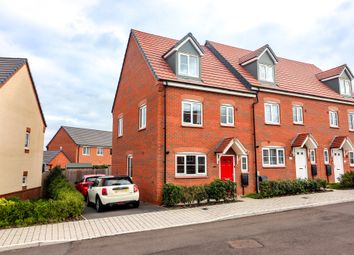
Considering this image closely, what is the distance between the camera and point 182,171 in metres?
14.7

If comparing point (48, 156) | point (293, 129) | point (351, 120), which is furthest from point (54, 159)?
point (351, 120)

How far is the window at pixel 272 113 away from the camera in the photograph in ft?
59.9

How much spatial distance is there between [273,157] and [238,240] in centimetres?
1174

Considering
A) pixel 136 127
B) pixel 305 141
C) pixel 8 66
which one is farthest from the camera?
pixel 305 141

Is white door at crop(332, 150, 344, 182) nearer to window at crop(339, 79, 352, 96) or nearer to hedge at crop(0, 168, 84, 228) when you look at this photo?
window at crop(339, 79, 352, 96)

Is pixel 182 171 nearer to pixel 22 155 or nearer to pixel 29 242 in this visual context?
pixel 29 242

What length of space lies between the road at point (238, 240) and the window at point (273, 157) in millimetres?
7960

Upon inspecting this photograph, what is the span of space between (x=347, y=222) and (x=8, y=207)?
1134 centimetres

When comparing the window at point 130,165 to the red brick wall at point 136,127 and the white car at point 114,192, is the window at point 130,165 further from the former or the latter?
the white car at point 114,192

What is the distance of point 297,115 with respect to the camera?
19.6 meters

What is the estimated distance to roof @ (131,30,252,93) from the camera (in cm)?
1561

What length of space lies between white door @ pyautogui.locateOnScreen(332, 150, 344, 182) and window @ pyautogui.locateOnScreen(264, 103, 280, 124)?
19.4ft

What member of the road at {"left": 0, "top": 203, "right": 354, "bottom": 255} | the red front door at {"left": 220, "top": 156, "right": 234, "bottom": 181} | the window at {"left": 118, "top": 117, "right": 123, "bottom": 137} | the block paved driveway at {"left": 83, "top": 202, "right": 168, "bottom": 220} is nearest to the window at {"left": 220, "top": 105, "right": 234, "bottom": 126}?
the red front door at {"left": 220, "top": 156, "right": 234, "bottom": 181}

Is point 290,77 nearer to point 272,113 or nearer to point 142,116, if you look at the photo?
point 272,113
